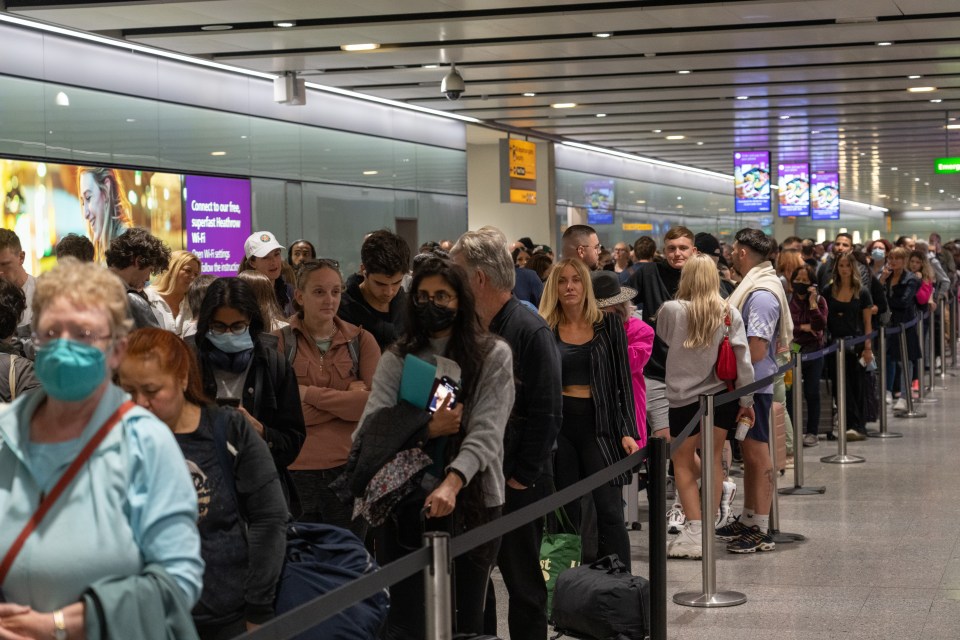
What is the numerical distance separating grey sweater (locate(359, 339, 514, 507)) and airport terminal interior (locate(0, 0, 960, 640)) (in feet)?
6.88

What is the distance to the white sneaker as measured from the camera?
8242mm

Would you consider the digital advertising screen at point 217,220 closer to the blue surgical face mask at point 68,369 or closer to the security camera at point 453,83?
the security camera at point 453,83

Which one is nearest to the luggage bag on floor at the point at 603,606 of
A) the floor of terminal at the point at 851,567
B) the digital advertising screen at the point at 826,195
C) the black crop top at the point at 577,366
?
the floor of terminal at the point at 851,567

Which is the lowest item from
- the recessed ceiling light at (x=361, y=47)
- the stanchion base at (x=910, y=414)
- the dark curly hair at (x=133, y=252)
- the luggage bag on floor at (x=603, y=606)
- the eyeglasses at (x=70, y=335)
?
the stanchion base at (x=910, y=414)

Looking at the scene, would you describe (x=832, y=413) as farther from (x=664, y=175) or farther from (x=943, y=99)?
(x=664, y=175)

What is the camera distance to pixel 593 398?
20.0 ft

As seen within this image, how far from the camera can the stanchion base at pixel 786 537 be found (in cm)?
817

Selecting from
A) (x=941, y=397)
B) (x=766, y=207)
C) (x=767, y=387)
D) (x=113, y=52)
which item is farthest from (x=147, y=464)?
(x=766, y=207)

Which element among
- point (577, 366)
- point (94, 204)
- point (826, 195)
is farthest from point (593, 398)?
point (826, 195)

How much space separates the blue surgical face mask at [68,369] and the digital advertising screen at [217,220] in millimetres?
13066

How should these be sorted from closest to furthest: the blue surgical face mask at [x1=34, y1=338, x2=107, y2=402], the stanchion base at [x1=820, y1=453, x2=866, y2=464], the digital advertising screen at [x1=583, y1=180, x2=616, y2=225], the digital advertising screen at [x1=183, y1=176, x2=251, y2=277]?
the blue surgical face mask at [x1=34, y1=338, x2=107, y2=402] → the stanchion base at [x1=820, y1=453, x2=866, y2=464] → the digital advertising screen at [x1=183, y1=176, x2=251, y2=277] → the digital advertising screen at [x1=583, y1=180, x2=616, y2=225]

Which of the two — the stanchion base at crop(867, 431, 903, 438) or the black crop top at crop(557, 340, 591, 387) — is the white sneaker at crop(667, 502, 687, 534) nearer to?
the black crop top at crop(557, 340, 591, 387)

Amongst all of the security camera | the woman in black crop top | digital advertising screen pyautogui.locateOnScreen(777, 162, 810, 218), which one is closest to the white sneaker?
the woman in black crop top

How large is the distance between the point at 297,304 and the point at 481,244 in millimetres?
1089
